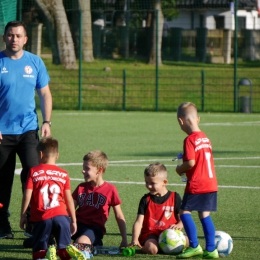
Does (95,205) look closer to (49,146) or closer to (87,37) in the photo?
(49,146)

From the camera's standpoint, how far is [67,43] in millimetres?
29625

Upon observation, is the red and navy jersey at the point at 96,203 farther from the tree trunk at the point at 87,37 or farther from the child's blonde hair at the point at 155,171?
the tree trunk at the point at 87,37

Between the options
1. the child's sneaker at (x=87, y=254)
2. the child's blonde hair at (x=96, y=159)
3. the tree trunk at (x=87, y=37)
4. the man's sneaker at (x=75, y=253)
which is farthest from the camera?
the tree trunk at (x=87, y=37)

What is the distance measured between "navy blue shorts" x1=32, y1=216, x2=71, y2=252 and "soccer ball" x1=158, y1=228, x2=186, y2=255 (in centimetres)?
98

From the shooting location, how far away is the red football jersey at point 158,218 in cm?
741

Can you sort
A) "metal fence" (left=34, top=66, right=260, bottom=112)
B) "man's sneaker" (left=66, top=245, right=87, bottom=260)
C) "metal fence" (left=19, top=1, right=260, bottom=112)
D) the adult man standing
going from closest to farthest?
"man's sneaker" (left=66, top=245, right=87, bottom=260) < the adult man standing < "metal fence" (left=34, top=66, right=260, bottom=112) < "metal fence" (left=19, top=1, right=260, bottom=112)

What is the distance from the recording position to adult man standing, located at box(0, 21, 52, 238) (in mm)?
8016

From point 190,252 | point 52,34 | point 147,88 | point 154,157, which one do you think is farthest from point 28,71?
point 52,34

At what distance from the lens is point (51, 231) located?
263 inches

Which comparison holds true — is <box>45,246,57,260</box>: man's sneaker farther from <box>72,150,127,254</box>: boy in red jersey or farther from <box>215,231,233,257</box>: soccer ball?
<box>215,231,233,257</box>: soccer ball

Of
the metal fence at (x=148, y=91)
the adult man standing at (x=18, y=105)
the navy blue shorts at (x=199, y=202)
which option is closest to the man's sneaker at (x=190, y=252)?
the navy blue shorts at (x=199, y=202)

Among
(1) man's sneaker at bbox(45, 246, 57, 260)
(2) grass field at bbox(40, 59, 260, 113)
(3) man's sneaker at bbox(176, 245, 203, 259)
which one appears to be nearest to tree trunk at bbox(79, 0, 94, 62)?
(2) grass field at bbox(40, 59, 260, 113)

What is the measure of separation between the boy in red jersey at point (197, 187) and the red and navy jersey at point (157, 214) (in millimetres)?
401

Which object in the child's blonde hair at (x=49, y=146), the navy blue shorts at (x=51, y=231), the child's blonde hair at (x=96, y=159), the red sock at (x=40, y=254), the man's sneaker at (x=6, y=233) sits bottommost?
the man's sneaker at (x=6, y=233)
